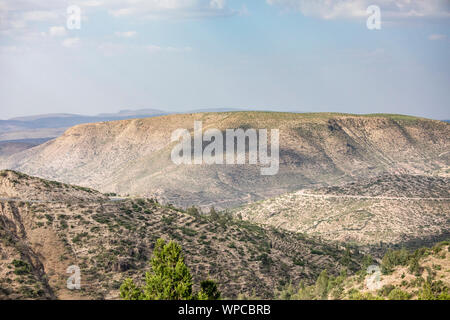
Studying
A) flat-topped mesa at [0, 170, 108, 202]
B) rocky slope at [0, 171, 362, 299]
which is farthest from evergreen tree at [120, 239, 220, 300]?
flat-topped mesa at [0, 170, 108, 202]

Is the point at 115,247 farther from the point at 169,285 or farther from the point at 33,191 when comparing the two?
the point at 169,285

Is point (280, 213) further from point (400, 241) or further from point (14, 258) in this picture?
point (14, 258)

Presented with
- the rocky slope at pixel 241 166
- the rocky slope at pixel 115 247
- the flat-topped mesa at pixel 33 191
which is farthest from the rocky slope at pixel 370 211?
the flat-topped mesa at pixel 33 191

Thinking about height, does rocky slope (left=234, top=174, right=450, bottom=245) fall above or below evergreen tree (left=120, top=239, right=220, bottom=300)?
above

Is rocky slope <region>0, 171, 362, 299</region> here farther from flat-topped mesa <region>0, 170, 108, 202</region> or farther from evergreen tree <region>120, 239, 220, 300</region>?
evergreen tree <region>120, 239, 220, 300</region>

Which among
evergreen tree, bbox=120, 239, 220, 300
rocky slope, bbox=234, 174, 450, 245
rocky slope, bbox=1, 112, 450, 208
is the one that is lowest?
evergreen tree, bbox=120, 239, 220, 300

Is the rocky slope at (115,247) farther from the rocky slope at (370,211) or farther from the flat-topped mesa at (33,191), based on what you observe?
the rocky slope at (370,211)

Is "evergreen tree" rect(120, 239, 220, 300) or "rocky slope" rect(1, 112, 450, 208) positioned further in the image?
"rocky slope" rect(1, 112, 450, 208)
